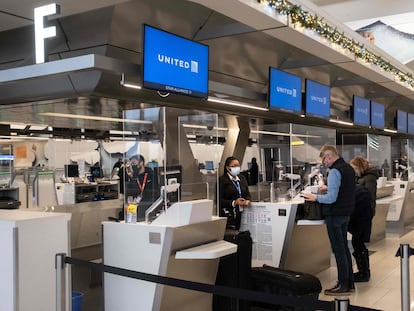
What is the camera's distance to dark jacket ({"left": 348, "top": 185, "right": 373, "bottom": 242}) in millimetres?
5570

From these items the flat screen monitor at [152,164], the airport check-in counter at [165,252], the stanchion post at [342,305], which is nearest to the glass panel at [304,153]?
the airport check-in counter at [165,252]

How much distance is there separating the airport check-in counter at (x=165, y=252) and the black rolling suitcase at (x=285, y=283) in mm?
542

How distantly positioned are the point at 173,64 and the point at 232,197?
1.83m

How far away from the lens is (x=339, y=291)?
503cm

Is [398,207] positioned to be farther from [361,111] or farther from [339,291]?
[339,291]

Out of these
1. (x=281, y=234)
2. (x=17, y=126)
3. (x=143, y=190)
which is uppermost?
(x=17, y=126)

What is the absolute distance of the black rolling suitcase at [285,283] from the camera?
13.3 feet

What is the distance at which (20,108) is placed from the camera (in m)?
6.91

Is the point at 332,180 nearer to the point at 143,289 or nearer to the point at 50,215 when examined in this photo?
the point at 143,289

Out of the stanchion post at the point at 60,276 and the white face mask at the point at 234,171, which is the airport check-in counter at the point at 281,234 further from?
the stanchion post at the point at 60,276

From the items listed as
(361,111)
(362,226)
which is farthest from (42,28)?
(361,111)

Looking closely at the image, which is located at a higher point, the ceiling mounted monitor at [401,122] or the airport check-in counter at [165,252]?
the ceiling mounted monitor at [401,122]

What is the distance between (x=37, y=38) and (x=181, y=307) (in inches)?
90.5

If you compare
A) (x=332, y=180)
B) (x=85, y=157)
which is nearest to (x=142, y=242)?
(x=332, y=180)
